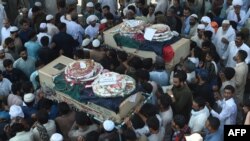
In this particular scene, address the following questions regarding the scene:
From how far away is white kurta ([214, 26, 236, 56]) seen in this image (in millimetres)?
8156

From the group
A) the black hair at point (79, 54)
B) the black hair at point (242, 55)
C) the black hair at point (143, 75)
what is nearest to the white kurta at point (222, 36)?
the black hair at point (242, 55)

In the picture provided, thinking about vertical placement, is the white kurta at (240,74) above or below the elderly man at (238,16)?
below

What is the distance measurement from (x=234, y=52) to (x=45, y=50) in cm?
363

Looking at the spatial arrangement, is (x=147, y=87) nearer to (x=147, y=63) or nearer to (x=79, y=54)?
(x=147, y=63)

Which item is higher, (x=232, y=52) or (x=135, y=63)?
(x=135, y=63)

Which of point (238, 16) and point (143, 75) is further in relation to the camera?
point (238, 16)

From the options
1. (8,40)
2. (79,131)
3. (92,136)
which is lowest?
(79,131)

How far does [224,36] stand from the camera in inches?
322

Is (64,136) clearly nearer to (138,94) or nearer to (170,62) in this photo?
(138,94)

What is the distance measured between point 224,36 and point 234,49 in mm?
528

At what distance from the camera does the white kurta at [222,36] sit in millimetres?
8156

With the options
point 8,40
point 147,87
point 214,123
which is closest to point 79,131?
point 147,87

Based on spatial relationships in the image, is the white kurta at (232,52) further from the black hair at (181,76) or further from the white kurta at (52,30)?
the white kurta at (52,30)

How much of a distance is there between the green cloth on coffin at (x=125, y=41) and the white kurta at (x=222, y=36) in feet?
5.67
